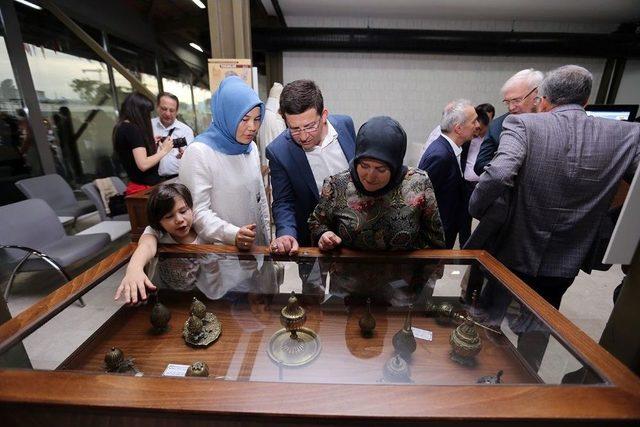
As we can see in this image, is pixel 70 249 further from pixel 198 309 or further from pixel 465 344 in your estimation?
pixel 465 344

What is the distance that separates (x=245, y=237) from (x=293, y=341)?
52cm

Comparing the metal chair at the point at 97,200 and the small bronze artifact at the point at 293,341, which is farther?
the metal chair at the point at 97,200

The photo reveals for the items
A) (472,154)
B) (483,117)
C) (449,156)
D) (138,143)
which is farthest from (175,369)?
(483,117)

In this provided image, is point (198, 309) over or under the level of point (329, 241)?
under

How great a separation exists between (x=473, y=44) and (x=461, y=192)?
485 cm

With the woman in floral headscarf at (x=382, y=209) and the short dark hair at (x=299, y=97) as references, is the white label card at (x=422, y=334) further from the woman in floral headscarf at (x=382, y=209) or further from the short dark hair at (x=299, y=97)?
the short dark hair at (x=299, y=97)

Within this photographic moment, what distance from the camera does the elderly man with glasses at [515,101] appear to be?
7.22 feet

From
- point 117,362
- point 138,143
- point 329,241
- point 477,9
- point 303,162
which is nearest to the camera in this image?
point 117,362

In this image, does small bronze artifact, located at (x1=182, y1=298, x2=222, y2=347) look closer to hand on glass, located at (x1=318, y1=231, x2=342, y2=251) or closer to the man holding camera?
hand on glass, located at (x1=318, y1=231, x2=342, y2=251)

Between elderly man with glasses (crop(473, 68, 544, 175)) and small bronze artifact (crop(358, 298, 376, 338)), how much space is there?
1536 mm

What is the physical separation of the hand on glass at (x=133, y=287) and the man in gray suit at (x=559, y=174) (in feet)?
5.17

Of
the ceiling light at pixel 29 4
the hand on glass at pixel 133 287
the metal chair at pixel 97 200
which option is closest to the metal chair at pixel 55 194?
the metal chair at pixel 97 200

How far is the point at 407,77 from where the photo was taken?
628 cm

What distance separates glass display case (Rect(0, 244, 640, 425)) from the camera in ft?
2.19
